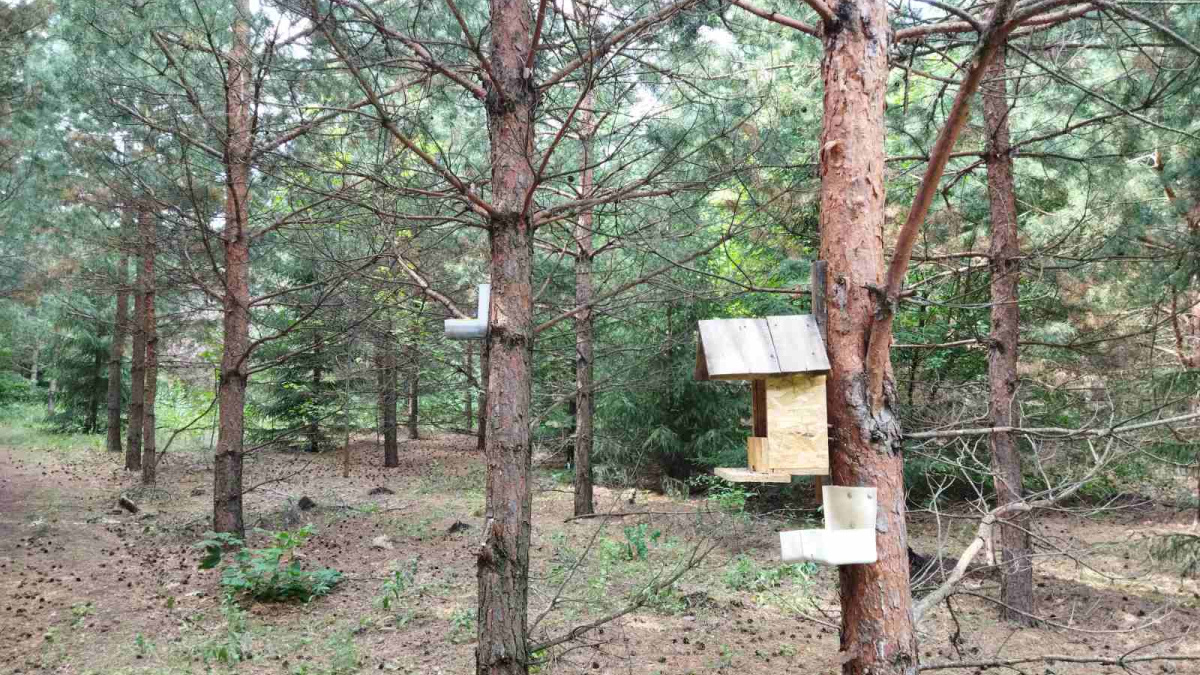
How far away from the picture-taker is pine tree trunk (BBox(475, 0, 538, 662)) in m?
3.17

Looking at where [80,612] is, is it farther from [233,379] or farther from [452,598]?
[452,598]

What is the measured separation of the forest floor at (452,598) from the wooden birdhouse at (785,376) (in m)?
0.68

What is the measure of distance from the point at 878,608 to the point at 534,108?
2.82m

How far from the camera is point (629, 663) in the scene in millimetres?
4918

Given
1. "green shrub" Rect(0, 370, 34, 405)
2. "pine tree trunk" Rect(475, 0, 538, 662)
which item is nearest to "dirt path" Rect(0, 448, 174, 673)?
"pine tree trunk" Rect(475, 0, 538, 662)

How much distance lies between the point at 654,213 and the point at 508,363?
11.5 feet

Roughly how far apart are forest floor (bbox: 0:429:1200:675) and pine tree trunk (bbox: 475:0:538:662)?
0.94 ft

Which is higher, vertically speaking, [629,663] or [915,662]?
[915,662]

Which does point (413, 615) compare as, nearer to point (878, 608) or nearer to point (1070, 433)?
point (878, 608)

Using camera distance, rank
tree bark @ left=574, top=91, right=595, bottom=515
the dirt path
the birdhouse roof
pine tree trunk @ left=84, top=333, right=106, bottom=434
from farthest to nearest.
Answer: pine tree trunk @ left=84, top=333, right=106, bottom=434
tree bark @ left=574, top=91, right=595, bottom=515
the dirt path
the birdhouse roof

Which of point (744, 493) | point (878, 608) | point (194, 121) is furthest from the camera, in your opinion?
point (744, 493)

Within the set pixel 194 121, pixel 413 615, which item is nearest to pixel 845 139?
pixel 413 615

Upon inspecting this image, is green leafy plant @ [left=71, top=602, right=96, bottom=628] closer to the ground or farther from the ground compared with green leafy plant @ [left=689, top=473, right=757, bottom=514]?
closer to the ground

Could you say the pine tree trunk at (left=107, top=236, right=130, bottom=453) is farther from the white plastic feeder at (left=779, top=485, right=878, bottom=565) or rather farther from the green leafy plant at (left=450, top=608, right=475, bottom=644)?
the white plastic feeder at (left=779, top=485, right=878, bottom=565)
